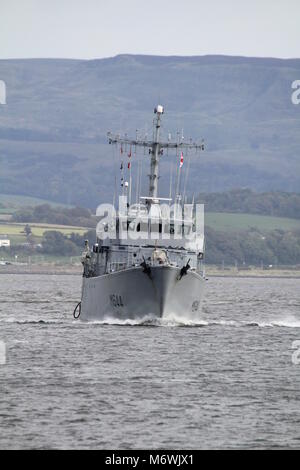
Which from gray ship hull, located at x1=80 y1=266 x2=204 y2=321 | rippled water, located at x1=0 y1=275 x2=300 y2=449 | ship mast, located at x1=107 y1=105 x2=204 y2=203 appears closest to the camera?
rippled water, located at x1=0 y1=275 x2=300 y2=449

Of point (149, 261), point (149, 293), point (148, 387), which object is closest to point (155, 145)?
point (149, 261)

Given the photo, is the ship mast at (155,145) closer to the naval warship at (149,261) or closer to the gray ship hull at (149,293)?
the naval warship at (149,261)

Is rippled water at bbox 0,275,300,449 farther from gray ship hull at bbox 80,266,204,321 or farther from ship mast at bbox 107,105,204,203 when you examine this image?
ship mast at bbox 107,105,204,203

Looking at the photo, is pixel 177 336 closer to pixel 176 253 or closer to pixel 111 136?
pixel 176 253

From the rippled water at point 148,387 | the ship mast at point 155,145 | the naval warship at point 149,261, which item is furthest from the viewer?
the ship mast at point 155,145

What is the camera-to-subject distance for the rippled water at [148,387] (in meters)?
38.0

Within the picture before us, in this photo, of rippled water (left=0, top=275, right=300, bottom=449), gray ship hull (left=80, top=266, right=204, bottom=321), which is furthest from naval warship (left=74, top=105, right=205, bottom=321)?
rippled water (left=0, top=275, right=300, bottom=449)

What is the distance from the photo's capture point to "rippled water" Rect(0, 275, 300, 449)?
38.0m

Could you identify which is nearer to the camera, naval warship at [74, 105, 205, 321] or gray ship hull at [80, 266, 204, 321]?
gray ship hull at [80, 266, 204, 321]

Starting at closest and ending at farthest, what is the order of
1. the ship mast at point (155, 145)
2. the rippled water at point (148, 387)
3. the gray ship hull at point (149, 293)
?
the rippled water at point (148, 387), the gray ship hull at point (149, 293), the ship mast at point (155, 145)

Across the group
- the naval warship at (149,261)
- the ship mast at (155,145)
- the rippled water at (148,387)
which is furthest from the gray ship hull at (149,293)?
the ship mast at (155,145)

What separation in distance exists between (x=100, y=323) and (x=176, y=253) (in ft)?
20.2
